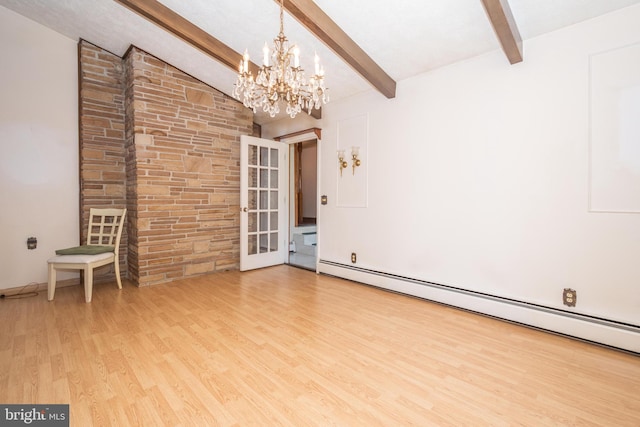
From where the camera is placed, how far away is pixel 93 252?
3.38 m

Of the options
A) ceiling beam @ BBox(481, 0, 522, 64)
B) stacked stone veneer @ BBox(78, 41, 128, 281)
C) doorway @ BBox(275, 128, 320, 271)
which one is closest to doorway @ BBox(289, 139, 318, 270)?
doorway @ BBox(275, 128, 320, 271)

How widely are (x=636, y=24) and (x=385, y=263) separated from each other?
3.04 meters

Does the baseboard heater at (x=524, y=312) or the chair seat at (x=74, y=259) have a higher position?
the chair seat at (x=74, y=259)

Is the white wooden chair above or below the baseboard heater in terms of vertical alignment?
above

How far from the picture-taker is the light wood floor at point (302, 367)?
161 cm

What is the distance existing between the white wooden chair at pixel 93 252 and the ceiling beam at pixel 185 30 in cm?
230

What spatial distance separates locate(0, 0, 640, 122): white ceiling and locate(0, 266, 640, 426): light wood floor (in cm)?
266

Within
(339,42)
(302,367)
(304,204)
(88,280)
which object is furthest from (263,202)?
(302,367)

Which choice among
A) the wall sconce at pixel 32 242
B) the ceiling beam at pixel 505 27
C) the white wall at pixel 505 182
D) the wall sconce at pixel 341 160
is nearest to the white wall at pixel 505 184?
the white wall at pixel 505 182

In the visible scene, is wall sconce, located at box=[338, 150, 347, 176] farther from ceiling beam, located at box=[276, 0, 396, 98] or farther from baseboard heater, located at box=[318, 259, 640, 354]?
baseboard heater, located at box=[318, 259, 640, 354]

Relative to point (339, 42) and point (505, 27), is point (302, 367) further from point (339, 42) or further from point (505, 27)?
point (505, 27)

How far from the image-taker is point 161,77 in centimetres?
399

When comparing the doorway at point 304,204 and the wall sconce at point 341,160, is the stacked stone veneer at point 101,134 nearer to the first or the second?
the doorway at point 304,204

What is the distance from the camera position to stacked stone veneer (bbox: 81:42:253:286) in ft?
12.7
